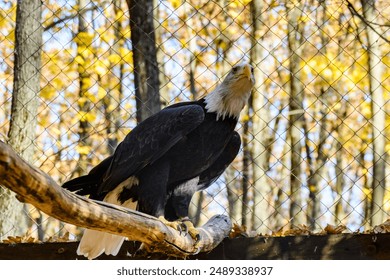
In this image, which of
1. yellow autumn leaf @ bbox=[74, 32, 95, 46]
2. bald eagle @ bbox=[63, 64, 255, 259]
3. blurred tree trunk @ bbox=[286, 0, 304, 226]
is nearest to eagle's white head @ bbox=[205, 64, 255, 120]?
bald eagle @ bbox=[63, 64, 255, 259]

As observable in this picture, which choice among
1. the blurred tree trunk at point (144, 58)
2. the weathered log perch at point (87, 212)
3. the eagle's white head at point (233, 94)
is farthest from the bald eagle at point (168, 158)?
the blurred tree trunk at point (144, 58)

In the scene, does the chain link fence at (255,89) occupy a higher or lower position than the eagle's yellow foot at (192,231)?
higher

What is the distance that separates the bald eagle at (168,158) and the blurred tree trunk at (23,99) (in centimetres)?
82

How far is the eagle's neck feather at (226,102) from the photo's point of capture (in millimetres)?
4035

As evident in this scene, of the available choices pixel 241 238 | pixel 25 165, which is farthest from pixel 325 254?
pixel 25 165

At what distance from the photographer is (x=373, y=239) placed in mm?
3582

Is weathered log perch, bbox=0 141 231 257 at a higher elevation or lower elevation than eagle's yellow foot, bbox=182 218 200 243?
lower

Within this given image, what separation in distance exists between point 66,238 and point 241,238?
1.04 meters

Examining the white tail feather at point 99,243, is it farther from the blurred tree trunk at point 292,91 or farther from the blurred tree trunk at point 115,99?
the blurred tree trunk at point 292,91

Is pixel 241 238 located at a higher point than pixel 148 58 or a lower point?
lower

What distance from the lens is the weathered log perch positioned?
2023 millimetres

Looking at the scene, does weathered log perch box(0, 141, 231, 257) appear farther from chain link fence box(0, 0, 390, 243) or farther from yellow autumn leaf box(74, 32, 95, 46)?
yellow autumn leaf box(74, 32, 95, 46)

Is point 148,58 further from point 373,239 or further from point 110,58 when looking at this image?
point 110,58

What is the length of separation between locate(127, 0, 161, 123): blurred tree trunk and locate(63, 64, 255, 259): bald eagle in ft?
1.72
